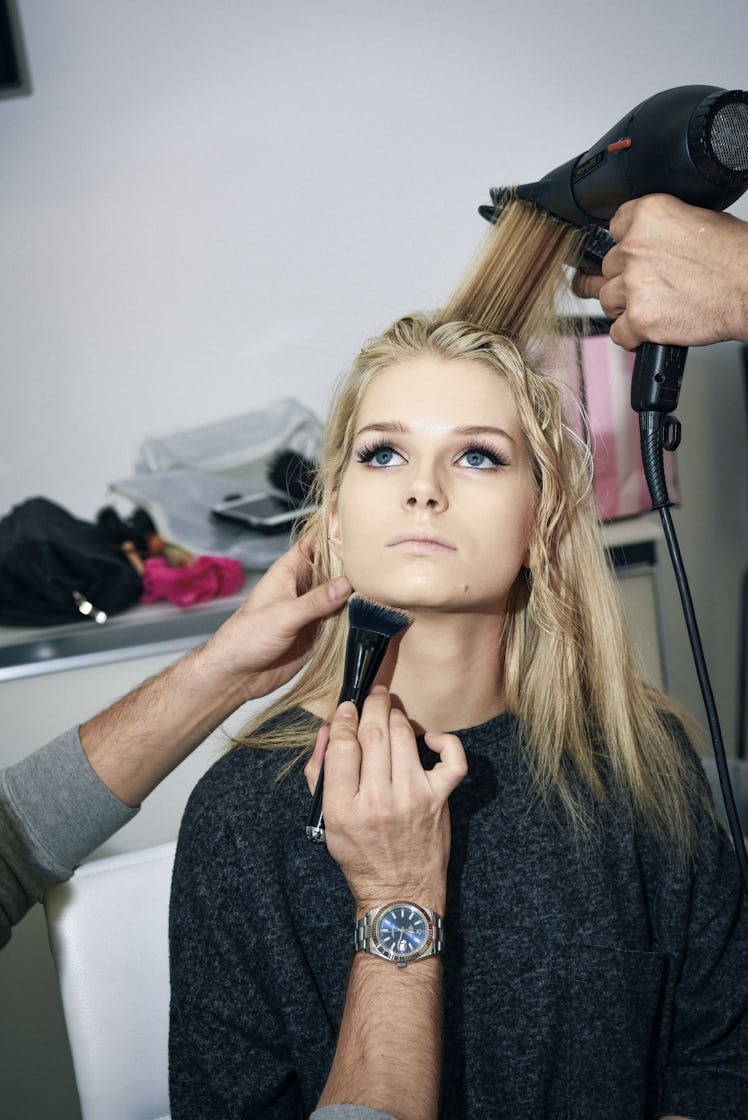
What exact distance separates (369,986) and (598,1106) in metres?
0.36

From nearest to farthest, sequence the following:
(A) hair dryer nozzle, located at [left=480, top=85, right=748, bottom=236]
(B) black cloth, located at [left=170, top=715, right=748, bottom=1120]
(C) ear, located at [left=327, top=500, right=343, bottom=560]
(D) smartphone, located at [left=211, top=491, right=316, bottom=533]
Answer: (A) hair dryer nozzle, located at [left=480, top=85, right=748, bottom=236]
(B) black cloth, located at [left=170, top=715, right=748, bottom=1120]
(C) ear, located at [left=327, top=500, right=343, bottom=560]
(D) smartphone, located at [left=211, top=491, right=316, bottom=533]

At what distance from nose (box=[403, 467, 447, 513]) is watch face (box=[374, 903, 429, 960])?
423 mm

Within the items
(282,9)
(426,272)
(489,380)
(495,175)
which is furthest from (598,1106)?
(282,9)

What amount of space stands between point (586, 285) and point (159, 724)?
0.74 metres

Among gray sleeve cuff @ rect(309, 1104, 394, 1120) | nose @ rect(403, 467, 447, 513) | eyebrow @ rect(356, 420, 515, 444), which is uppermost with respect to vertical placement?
eyebrow @ rect(356, 420, 515, 444)

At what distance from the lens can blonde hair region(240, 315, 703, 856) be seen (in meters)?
1.21

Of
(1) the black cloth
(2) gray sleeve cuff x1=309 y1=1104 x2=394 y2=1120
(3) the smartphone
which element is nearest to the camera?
(2) gray sleeve cuff x1=309 y1=1104 x2=394 y2=1120

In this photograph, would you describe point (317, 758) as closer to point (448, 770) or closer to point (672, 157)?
A: point (448, 770)

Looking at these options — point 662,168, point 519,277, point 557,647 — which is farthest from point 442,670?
point 662,168

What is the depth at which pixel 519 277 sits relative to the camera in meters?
1.24

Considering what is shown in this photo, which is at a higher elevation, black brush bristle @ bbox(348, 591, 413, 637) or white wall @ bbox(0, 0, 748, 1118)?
white wall @ bbox(0, 0, 748, 1118)

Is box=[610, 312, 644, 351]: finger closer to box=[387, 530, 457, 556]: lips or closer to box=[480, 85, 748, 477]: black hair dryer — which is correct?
box=[480, 85, 748, 477]: black hair dryer

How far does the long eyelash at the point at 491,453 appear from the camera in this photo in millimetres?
1162

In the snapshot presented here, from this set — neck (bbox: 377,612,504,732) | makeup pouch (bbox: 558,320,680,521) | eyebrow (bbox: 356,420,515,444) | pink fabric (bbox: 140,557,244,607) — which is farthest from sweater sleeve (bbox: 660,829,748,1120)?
pink fabric (bbox: 140,557,244,607)
